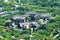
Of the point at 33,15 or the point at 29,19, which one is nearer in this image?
the point at 29,19

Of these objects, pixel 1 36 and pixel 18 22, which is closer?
pixel 1 36

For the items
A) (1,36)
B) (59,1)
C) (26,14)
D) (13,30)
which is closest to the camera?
(1,36)

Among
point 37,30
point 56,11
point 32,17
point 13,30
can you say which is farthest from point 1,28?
point 56,11

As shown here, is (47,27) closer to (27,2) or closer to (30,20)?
(30,20)

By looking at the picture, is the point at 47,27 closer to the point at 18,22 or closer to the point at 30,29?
the point at 30,29

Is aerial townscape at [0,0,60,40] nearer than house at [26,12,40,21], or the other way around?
aerial townscape at [0,0,60,40]

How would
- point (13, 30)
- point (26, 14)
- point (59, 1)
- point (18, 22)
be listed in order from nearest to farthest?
point (13, 30) → point (18, 22) → point (26, 14) → point (59, 1)

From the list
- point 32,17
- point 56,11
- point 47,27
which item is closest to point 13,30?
point 47,27

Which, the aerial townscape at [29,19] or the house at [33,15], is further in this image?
the house at [33,15]
